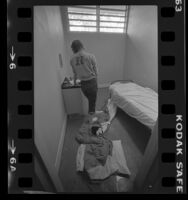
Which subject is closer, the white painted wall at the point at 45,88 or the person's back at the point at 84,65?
the white painted wall at the point at 45,88

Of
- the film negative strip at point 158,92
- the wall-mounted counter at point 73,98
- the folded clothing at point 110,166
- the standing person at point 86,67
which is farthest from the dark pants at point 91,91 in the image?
the film negative strip at point 158,92

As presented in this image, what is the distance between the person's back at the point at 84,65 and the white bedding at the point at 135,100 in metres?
0.28

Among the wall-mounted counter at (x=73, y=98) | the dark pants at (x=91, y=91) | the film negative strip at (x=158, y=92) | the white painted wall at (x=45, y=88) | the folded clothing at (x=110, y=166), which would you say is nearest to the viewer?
the film negative strip at (x=158, y=92)

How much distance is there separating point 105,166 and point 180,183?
59 cm

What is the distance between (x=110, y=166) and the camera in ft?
3.11

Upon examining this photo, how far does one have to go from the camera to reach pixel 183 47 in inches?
16.6

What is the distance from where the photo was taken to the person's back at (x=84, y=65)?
1067mm

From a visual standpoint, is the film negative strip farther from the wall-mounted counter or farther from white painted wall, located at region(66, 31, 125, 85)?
the wall-mounted counter

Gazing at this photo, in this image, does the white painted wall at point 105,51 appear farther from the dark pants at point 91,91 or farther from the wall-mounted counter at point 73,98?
the wall-mounted counter at point 73,98

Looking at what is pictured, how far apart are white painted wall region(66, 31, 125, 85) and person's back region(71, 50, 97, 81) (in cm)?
11

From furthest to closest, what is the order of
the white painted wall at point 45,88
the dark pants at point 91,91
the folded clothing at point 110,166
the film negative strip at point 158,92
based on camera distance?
the dark pants at point 91,91 < the folded clothing at point 110,166 < the white painted wall at point 45,88 < the film negative strip at point 158,92

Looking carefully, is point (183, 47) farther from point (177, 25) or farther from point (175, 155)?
point (175, 155)

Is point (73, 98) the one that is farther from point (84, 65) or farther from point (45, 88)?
point (45, 88)

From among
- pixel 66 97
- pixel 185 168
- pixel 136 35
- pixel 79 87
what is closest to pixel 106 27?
pixel 136 35
